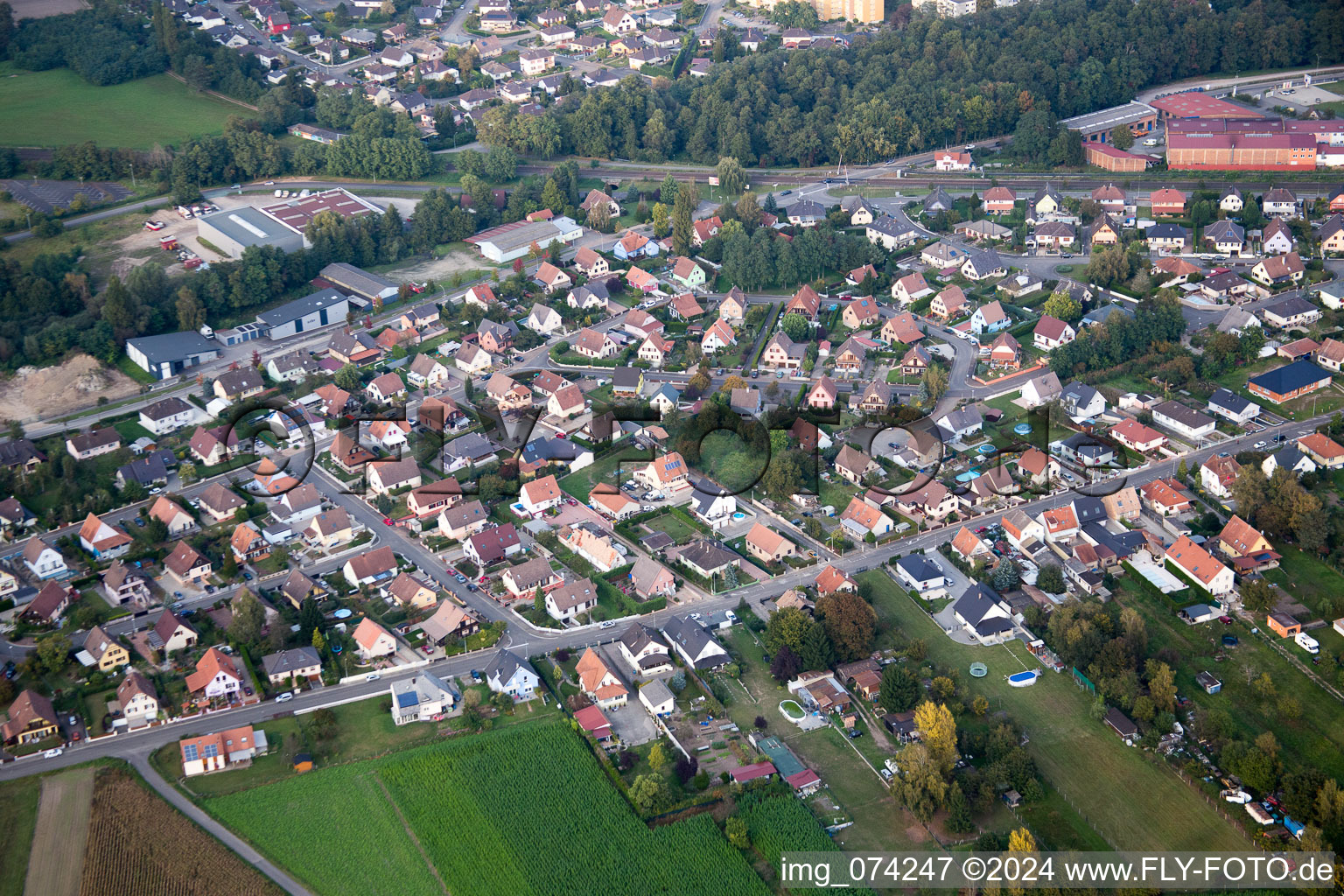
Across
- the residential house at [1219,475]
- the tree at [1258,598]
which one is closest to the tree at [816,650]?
the tree at [1258,598]

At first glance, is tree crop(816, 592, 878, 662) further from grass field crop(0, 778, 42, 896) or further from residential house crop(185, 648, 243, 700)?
grass field crop(0, 778, 42, 896)

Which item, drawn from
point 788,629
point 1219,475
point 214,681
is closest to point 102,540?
point 214,681

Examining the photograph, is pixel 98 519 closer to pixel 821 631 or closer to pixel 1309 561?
pixel 821 631

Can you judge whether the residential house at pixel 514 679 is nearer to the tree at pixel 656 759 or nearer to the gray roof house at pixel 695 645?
the gray roof house at pixel 695 645

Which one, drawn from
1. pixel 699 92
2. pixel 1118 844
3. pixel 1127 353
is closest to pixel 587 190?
pixel 699 92

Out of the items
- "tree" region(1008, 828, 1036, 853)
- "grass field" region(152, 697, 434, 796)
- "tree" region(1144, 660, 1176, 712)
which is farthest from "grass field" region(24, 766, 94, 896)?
"tree" region(1144, 660, 1176, 712)
